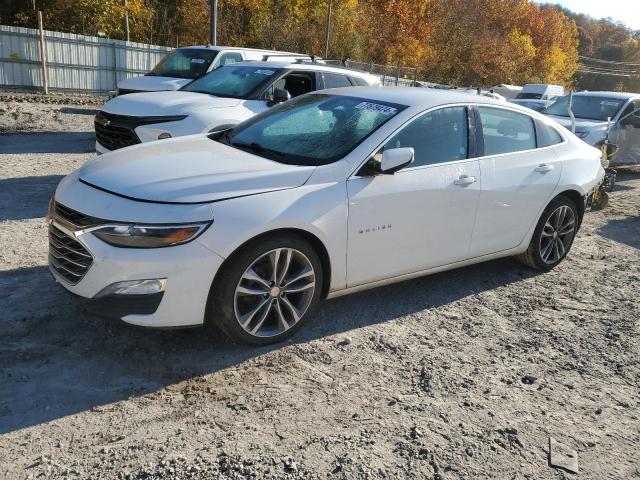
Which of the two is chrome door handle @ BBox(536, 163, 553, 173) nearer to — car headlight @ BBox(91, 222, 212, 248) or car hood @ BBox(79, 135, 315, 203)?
car hood @ BBox(79, 135, 315, 203)

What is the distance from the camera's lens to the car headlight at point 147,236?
133 inches

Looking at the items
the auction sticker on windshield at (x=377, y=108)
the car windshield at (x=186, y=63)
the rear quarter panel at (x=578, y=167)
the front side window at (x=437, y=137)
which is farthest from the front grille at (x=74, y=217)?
the car windshield at (x=186, y=63)

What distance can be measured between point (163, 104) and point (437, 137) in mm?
4236

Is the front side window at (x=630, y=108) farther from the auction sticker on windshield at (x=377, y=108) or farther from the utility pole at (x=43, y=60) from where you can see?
the utility pole at (x=43, y=60)

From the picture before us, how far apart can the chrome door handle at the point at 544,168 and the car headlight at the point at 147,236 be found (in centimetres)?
330

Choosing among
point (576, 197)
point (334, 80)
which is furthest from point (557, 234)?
point (334, 80)

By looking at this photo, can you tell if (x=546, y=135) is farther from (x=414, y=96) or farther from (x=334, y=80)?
(x=334, y=80)

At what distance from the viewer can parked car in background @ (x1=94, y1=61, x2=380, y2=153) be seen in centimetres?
734

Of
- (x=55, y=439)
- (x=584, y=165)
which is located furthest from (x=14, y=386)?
(x=584, y=165)

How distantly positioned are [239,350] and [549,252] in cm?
337

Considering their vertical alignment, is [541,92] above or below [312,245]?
below

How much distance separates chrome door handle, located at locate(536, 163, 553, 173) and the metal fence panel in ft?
64.3

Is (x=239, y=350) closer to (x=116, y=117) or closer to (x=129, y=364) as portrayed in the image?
(x=129, y=364)

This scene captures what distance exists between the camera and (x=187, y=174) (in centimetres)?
381
